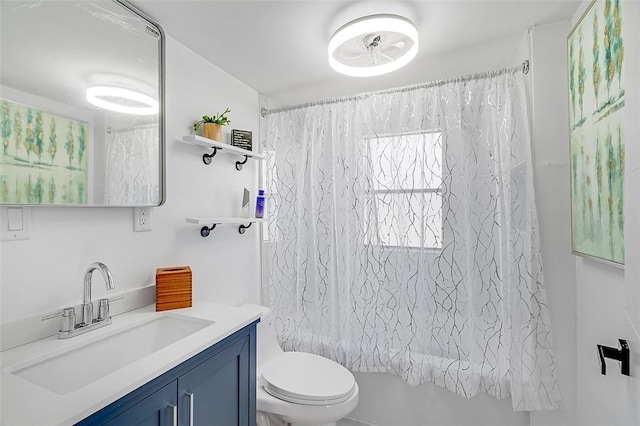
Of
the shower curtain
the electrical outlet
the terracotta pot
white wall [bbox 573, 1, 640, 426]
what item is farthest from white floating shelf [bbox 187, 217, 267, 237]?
white wall [bbox 573, 1, 640, 426]

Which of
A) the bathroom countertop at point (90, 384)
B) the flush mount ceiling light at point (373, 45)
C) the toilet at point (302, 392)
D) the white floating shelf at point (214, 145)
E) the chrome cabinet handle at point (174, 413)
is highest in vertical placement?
the flush mount ceiling light at point (373, 45)

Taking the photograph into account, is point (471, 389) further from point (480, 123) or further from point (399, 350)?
point (480, 123)

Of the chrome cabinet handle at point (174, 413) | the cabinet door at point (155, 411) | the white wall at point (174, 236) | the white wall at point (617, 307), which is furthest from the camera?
the white wall at point (174, 236)

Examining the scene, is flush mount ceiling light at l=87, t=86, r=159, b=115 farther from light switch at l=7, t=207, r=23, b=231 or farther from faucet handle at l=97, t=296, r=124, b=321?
faucet handle at l=97, t=296, r=124, b=321

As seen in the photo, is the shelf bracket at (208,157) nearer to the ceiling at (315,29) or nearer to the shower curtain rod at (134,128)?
the shower curtain rod at (134,128)

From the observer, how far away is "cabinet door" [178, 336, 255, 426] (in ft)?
3.27

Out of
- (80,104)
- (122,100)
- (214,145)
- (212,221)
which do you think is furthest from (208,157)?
(80,104)

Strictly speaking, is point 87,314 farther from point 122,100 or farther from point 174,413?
point 122,100

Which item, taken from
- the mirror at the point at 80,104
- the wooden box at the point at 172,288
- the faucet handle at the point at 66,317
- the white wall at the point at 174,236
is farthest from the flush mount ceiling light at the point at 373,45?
the faucet handle at the point at 66,317

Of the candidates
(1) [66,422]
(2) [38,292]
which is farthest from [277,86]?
(1) [66,422]

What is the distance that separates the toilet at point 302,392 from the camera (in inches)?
55.9

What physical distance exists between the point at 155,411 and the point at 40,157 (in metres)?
0.92

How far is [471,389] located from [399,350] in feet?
1.33

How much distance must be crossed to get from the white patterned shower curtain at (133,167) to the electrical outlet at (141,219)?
1.8 inches
